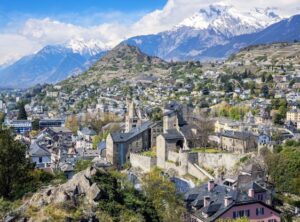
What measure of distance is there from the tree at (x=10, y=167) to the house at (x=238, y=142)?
2853 cm

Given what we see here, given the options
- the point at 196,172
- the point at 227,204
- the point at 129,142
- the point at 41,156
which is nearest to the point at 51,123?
the point at 41,156

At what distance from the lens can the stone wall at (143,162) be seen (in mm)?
58031

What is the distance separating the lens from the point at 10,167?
3459 centimetres

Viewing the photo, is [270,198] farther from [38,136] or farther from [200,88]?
[200,88]

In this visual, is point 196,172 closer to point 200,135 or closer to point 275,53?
point 200,135

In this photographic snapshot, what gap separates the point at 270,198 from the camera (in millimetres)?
41688

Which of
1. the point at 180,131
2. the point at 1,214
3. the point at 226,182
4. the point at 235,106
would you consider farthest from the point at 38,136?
the point at 1,214

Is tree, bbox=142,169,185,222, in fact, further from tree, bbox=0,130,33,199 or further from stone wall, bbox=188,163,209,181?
stone wall, bbox=188,163,209,181

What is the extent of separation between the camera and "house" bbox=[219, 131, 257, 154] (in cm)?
5709

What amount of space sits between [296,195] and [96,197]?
2620 centimetres

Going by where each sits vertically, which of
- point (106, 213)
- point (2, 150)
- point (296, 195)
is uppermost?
point (2, 150)

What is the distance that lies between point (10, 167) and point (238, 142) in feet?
103

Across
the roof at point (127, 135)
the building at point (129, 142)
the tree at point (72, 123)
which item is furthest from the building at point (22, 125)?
the roof at point (127, 135)

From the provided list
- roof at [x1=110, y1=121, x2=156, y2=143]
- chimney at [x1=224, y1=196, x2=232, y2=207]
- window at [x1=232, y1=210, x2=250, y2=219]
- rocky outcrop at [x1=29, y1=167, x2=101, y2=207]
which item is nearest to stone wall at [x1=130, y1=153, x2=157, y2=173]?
roof at [x1=110, y1=121, x2=156, y2=143]
